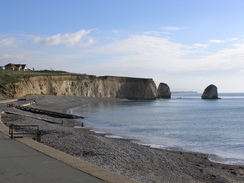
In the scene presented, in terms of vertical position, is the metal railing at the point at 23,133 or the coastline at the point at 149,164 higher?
the metal railing at the point at 23,133

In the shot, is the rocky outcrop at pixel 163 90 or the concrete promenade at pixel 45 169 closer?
the concrete promenade at pixel 45 169

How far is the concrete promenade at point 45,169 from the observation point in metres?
7.46

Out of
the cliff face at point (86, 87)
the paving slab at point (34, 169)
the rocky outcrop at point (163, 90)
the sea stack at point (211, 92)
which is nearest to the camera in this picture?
the paving slab at point (34, 169)

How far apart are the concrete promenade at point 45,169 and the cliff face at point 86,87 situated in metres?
61.9

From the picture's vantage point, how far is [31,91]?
8019 cm

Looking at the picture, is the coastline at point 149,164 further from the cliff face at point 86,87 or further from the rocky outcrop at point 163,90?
the rocky outcrop at point 163,90

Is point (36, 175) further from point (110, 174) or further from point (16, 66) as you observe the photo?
point (16, 66)

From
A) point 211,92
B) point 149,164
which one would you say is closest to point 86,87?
point 211,92

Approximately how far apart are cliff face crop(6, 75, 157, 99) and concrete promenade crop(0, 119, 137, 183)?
6194cm

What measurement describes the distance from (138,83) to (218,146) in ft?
384

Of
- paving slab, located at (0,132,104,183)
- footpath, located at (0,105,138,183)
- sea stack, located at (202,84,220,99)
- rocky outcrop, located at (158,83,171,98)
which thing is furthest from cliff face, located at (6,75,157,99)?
paving slab, located at (0,132,104,183)

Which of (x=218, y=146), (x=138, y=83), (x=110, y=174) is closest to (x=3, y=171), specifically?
(x=110, y=174)

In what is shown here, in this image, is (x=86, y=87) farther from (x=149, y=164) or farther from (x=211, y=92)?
(x=149, y=164)

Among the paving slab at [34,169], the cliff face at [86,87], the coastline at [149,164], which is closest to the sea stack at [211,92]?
the cliff face at [86,87]
